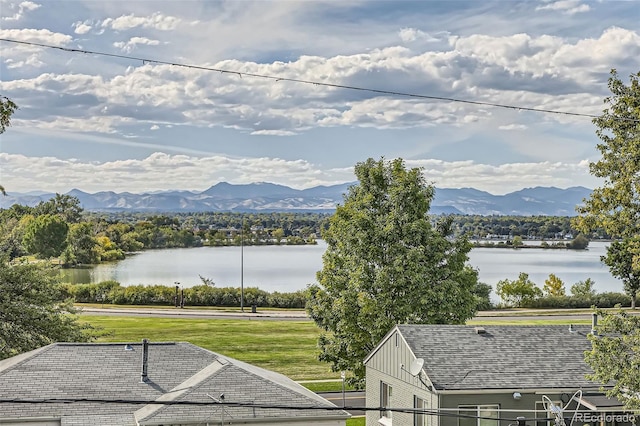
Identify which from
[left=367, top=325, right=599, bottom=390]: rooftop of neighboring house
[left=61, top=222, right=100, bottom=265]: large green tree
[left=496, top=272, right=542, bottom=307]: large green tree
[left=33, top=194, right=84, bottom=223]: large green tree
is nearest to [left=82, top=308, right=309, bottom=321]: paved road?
[left=496, top=272, right=542, bottom=307]: large green tree

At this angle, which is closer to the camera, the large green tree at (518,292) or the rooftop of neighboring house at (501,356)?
the rooftop of neighboring house at (501,356)

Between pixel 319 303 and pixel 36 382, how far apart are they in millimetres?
16206

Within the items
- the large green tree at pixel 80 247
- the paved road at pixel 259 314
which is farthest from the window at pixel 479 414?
the large green tree at pixel 80 247

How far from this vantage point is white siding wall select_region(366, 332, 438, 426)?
2217 cm

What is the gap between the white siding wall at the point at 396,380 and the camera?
2217cm

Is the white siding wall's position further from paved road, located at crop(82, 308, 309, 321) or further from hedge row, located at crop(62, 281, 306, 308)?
hedge row, located at crop(62, 281, 306, 308)

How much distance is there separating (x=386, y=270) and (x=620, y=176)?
1310 cm

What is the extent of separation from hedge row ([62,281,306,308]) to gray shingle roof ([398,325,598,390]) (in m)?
59.6

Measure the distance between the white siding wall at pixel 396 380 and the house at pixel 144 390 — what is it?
11.2 ft

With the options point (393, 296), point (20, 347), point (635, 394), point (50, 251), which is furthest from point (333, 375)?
point (50, 251)

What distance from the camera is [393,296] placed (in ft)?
104

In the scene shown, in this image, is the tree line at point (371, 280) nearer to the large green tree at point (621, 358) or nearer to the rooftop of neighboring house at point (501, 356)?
the rooftop of neighboring house at point (501, 356)

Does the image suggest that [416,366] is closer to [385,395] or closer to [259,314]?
[385,395]

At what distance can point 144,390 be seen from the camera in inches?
791
